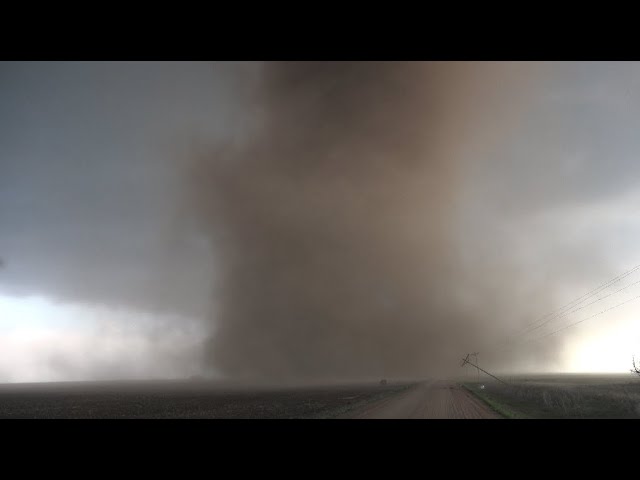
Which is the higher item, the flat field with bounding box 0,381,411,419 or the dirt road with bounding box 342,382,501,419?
the dirt road with bounding box 342,382,501,419

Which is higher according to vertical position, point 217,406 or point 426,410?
point 426,410

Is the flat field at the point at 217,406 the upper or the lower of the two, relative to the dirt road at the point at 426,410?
lower

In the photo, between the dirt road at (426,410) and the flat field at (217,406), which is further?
the flat field at (217,406)

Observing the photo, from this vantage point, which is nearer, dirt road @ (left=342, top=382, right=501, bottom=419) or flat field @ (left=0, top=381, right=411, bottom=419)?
dirt road @ (left=342, top=382, right=501, bottom=419)

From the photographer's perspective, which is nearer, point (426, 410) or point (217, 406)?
point (426, 410)
